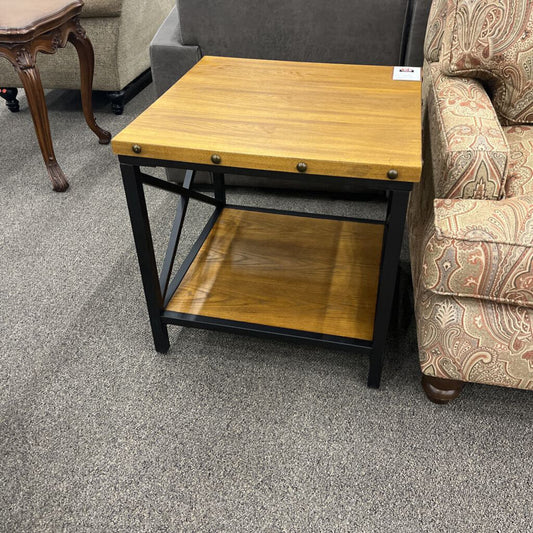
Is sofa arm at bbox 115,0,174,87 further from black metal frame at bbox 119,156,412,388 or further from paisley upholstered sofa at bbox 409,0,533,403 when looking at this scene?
paisley upholstered sofa at bbox 409,0,533,403

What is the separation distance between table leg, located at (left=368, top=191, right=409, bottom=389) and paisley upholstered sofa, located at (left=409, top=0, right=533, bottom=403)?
2.2 inches

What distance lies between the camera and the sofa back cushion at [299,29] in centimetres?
137

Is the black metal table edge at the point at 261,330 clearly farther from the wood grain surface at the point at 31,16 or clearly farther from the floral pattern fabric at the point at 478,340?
the wood grain surface at the point at 31,16

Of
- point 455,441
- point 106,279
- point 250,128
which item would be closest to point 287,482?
point 455,441

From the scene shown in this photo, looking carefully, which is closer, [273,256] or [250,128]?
[250,128]

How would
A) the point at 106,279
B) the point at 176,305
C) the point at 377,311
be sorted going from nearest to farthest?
the point at 377,311 → the point at 176,305 → the point at 106,279

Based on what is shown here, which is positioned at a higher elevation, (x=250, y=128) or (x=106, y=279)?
(x=250, y=128)

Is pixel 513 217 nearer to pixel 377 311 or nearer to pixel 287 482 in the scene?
pixel 377 311

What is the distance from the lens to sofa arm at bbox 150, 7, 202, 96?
1457 millimetres

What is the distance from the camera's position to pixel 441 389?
3.31ft

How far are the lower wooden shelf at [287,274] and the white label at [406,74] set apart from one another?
0.37 meters

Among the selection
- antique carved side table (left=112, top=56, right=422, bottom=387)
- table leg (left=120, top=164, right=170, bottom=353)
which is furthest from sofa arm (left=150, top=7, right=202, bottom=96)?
table leg (left=120, top=164, right=170, bottom=353)

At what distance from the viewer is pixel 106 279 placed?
4.47 ft

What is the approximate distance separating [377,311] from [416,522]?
0.36 m
